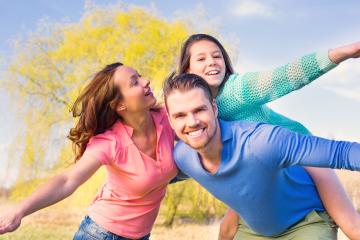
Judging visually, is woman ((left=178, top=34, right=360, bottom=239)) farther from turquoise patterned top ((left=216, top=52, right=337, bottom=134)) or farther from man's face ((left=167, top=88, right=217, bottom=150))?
man's face ((left=167, top=88, right=217, bottom=150))

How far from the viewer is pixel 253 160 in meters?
3.01

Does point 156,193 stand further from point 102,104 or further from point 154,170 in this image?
point 102,104

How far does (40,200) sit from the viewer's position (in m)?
3.17

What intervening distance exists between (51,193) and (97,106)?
28.1 inches

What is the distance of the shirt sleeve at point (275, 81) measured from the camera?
2.97m

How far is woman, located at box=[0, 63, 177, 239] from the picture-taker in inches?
142

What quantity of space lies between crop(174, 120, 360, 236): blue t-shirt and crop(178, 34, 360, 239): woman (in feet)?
0.40

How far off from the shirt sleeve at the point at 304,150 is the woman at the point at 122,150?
851 millimetres

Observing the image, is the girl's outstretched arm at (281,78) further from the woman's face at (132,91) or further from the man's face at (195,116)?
the woman's face at (132,91)

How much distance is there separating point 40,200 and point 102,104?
823 millimetres

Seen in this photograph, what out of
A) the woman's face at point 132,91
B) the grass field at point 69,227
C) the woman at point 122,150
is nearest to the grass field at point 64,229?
the grass field at point 69,227

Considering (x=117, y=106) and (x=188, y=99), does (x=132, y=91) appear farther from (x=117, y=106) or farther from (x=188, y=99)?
(x=188, y=99)

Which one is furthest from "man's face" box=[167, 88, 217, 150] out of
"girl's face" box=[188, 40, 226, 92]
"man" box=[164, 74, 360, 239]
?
"girl's face" box=[188, 40, 226, 92]

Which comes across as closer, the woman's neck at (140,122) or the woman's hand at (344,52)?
the woman's hand at (344,52)
